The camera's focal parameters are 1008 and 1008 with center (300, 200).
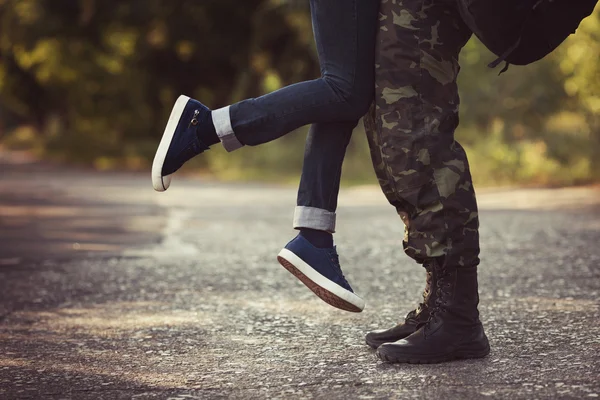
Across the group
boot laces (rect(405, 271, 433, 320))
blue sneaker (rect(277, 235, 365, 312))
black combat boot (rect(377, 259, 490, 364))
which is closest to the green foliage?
boot laces (rect(405, 271, 433, 320))

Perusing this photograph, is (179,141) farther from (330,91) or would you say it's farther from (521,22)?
(521,22)

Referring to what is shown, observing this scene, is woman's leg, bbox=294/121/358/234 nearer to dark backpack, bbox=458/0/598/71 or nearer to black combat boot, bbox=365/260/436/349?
black combat boot, bbox=365/260/436/349

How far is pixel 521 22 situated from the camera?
2.75 metres

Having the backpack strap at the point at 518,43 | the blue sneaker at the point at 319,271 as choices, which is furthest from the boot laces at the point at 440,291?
the backpack strap at the point at 518,43

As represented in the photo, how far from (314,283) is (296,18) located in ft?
60.6

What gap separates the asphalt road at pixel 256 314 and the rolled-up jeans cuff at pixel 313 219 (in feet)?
1.26

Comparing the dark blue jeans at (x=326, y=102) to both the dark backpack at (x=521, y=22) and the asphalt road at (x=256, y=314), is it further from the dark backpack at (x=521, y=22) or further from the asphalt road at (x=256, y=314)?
the asphalt road at (x=256, y=314)

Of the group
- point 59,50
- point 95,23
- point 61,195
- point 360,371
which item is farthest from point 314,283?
point 59,50

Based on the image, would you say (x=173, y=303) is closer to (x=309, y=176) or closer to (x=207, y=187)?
(x=309, y=176)

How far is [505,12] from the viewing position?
2.74 metres

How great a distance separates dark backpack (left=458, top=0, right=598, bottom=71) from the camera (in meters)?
2.73

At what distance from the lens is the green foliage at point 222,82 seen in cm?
1301

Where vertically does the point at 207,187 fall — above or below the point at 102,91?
below

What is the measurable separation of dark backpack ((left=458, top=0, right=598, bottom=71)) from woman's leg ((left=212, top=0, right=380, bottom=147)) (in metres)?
0.31
